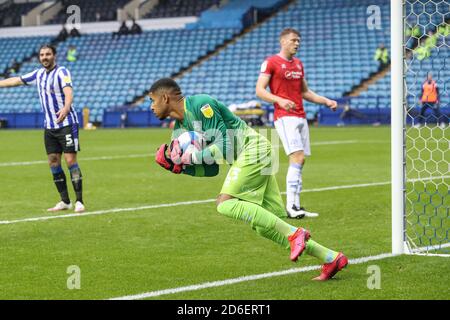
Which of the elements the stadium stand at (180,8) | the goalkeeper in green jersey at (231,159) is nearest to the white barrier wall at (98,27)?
the stadium stand at (180,8)

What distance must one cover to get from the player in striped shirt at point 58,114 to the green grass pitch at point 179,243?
446 mm

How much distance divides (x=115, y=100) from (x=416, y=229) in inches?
1321

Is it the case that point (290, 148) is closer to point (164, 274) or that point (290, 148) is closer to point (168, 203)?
point (168, 203)

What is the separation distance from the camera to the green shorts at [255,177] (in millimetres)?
6391

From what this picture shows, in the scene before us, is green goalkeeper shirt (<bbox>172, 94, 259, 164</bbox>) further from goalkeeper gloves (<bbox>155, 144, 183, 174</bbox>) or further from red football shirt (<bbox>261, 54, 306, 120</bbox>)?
red football shirt (<bbox>261, 54, 306, 120</bbox>)

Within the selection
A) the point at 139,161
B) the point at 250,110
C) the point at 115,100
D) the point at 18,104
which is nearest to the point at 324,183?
the point at 139,161

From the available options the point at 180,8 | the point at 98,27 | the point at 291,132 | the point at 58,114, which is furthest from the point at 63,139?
the point at 98,27

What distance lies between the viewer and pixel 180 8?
4691 centimetres

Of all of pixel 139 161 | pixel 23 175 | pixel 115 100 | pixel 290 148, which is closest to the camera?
pixel 290 148

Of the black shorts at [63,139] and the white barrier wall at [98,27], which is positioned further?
the white barrier wall at [98,27]

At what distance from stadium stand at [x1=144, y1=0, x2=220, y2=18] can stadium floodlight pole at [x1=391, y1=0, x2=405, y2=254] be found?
3952 cm

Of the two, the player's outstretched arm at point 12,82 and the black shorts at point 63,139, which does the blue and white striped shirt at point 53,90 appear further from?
the player's outstretched arm at point 12,82
